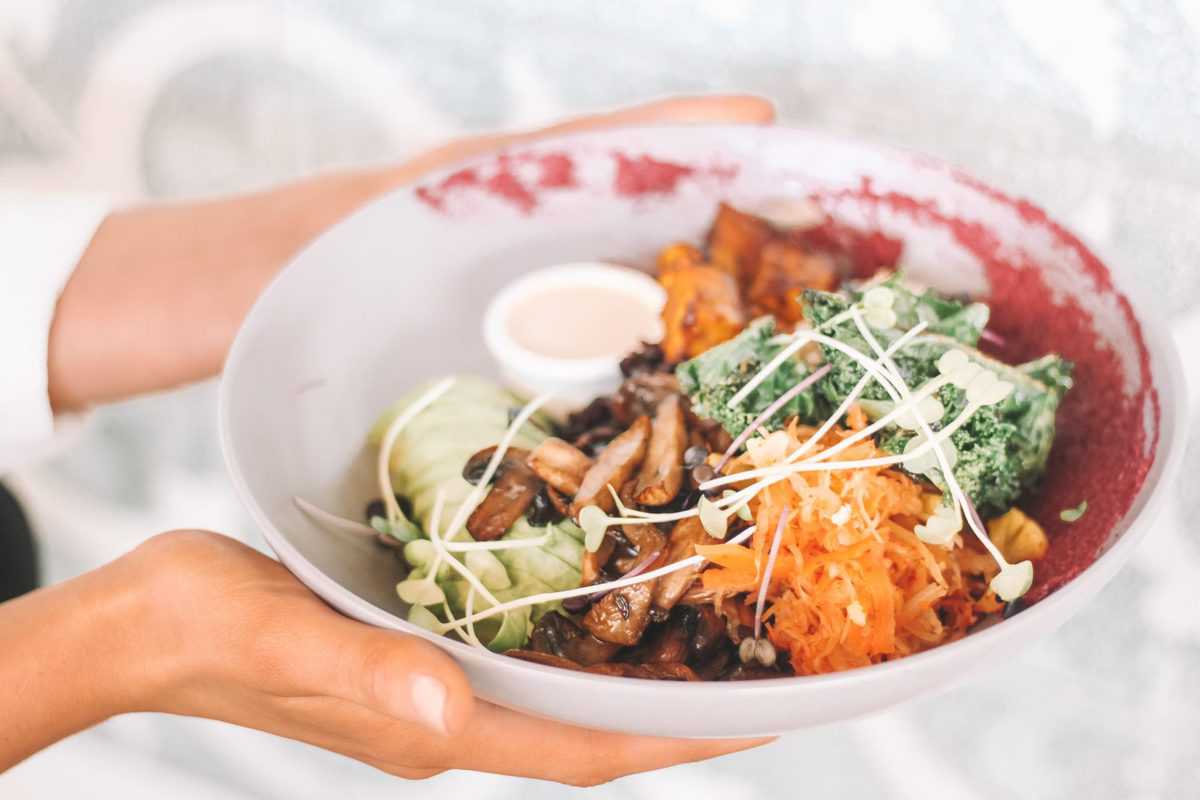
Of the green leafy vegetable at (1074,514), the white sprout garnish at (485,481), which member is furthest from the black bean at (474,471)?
the green leafy vegetable at (1074,514)

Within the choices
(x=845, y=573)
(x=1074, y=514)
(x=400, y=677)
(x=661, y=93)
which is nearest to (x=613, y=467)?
(x=845, y=573)

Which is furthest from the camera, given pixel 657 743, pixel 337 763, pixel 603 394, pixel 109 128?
pixel 109 128

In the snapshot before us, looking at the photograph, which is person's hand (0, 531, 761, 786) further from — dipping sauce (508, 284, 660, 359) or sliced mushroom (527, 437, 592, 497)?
dipping sauce (508, 284, 660, 359)

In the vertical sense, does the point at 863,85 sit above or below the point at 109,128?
above

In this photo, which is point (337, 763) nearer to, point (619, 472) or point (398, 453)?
point (398, 453)

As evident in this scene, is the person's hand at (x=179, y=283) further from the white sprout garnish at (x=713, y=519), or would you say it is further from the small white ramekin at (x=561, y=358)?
the white sprout garnish at (x=713, y=519)

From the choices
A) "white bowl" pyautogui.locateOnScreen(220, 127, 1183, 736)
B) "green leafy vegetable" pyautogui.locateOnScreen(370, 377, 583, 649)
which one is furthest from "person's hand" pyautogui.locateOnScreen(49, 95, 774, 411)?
"green leafy vegetable" pyautogui.locateOnScreen(370, 377, 583, 649)

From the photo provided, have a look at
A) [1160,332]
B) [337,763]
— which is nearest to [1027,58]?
[1160,332]
